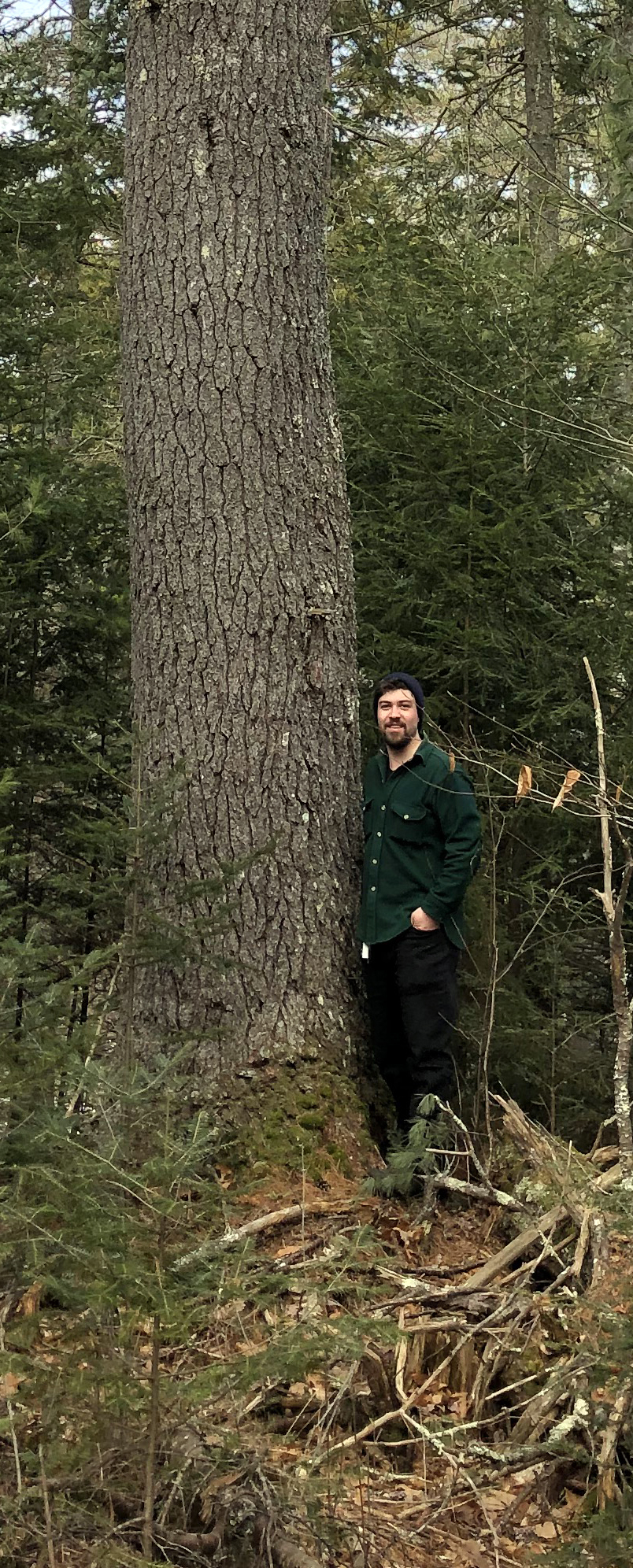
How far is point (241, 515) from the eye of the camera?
4.95 metres

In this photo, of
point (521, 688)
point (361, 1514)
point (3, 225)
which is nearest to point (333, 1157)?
point (361, 1514)

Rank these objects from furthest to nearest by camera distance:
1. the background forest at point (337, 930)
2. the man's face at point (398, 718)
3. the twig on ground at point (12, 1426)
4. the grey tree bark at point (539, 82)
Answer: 1. the grey tree bark at point (539, 82)
2. the man's face at point (398, 718)
3. the background forest at point (337, 930)
4. the twig on ground at point (12, 1426)

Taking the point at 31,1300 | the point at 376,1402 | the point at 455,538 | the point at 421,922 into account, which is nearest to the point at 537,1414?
the point at 376,1402

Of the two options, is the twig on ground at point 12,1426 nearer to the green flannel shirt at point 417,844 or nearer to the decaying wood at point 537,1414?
the decaying wood at point 537,1414

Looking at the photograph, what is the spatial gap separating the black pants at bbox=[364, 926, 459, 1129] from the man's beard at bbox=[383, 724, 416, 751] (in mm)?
736

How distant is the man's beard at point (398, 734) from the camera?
17.3 ft

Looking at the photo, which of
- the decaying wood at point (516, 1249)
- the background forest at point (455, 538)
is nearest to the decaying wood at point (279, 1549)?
the decaying wood at point (516, 1249)

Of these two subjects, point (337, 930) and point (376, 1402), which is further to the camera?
point (337, 930)

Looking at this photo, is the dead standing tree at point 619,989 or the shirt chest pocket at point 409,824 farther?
the shirt chest pocket at point 409,824

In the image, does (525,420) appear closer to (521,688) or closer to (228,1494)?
(521,688)

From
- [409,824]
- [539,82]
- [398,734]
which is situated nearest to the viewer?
[409,824]

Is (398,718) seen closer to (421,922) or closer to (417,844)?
(417,844)

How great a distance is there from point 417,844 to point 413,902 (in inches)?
9.0

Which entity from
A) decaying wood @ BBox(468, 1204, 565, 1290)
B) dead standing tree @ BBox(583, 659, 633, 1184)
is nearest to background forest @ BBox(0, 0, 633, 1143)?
decaying wood @ BBox(468, 1204, 565, 1290)
